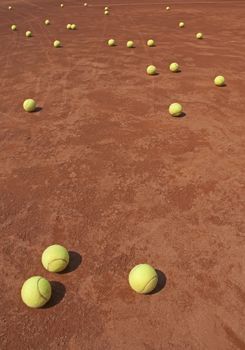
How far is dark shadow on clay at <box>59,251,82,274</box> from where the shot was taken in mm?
4383

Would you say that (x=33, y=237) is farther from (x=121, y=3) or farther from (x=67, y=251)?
(x=121, y=3)

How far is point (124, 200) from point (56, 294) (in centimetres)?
183

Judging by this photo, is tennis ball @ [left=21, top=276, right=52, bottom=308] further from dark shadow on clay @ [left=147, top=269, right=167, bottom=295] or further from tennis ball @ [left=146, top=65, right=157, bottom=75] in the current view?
tennis ball @ [left=146, top=65, right=157, bottom=75]

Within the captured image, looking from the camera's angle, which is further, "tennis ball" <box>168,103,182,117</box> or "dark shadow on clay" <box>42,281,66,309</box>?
"tennis ball" <box>168,103,182,117</box>

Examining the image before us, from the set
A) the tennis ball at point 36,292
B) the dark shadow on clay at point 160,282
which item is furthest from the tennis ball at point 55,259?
the dark shadow on clay at point 160,282

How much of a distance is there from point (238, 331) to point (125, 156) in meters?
3.60

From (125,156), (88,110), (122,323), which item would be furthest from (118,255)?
(88,110)

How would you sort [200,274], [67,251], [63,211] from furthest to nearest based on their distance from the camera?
1. [63,211]
2. [67,251]
3. [200,274]

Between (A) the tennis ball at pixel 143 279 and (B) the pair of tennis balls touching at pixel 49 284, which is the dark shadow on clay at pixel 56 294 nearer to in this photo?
(B) the pair of tennis balls touching at pixel 49 284

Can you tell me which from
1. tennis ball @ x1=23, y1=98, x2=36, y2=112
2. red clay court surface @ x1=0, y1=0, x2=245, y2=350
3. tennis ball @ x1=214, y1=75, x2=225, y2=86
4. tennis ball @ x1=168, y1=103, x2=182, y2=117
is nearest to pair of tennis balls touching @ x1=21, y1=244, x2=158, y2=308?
red clay court surface @ x1=0, y1=0, x2=245, y2=350

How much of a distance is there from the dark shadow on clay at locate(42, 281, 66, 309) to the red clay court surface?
1 centimetres

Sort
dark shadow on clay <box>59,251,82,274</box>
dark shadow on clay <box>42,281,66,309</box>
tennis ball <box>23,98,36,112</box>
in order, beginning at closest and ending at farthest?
dark shadow on clay <box>42,281,66,309</box>
dark shadow on clay <box>59,251,82,274</box>
tennis ball <box>23,98,36,112</box>

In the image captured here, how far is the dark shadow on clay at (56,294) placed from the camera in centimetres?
400

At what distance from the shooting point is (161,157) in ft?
21.0
